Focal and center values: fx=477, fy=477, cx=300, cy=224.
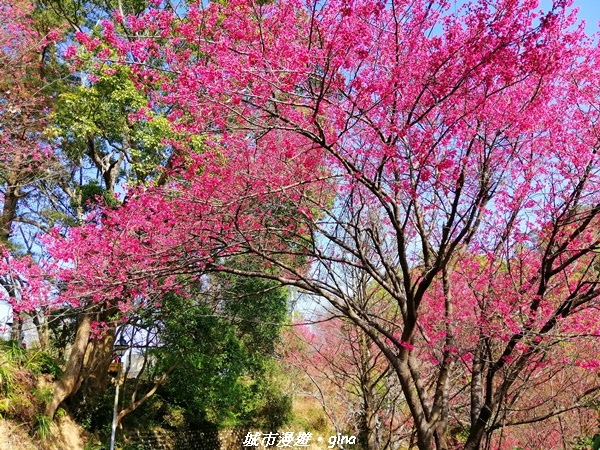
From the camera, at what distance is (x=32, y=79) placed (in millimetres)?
10023

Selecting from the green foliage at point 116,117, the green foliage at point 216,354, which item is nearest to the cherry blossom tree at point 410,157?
the green foliage at point 116,117

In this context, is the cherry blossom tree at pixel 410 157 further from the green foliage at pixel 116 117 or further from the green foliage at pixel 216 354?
the green foliage at pixel 216 354

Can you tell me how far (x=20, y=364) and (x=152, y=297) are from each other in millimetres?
5174

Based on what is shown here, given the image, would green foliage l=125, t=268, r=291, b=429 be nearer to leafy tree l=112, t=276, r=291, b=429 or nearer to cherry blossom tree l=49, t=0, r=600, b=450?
leafy tree l=112, t=276, r=291, b=429

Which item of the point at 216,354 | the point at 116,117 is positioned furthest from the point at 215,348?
the point at 116,117

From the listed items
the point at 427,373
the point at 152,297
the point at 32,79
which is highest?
the point at 32,79

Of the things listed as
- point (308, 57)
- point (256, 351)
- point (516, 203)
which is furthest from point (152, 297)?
point (256, 351)

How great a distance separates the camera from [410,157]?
4.02 meters

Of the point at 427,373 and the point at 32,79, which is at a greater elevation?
the point at 32,79

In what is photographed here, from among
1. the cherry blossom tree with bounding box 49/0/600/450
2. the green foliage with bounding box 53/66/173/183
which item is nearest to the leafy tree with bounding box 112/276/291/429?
the green foliage with bounding box 53/66/173/183

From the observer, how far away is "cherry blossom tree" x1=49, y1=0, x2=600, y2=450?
138 inches

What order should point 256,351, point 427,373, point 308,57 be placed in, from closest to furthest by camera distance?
point 308,57 < point 427,373 < point 256,351

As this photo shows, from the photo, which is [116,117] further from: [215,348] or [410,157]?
[410,157]

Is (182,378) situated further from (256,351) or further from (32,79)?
(32,79)
